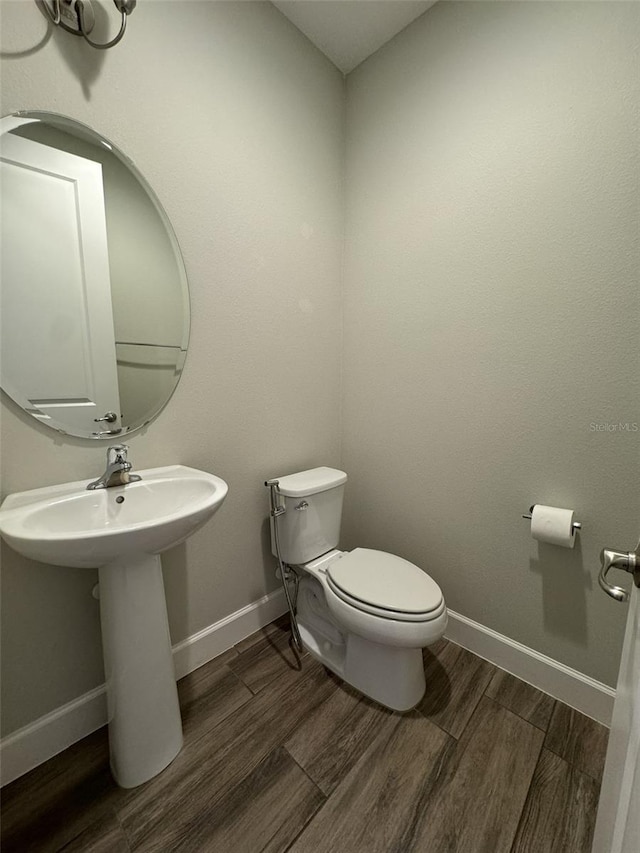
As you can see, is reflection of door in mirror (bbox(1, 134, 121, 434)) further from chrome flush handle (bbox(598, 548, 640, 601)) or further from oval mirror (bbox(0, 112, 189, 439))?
chrome flush handle (bbox(598, 548, 640, 601))

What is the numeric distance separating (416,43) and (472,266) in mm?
963

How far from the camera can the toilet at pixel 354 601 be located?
1069 mm

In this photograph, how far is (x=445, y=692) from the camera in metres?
1.22

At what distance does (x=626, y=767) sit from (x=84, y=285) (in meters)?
1.52

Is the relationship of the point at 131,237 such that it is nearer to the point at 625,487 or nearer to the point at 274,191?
the point at 274,191

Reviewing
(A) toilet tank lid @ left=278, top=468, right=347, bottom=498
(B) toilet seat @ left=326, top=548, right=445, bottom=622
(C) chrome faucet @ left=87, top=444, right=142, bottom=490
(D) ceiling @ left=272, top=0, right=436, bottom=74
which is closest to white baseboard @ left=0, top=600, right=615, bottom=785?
(B) toilet seat @ left=326, top=548, right=445, bottom=622

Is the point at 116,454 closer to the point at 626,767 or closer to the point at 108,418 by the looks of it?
the point at 108,418

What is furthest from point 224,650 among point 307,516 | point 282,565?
point 307,516

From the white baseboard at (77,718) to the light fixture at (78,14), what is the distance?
190 cm

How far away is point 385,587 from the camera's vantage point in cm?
116

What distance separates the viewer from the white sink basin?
72cm

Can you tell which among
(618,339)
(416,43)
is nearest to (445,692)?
(618,339)

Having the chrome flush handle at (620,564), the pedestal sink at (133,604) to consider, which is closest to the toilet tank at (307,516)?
the pedestal sink at (133,604)

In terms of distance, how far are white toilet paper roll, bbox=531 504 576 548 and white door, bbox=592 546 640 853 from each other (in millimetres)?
540
